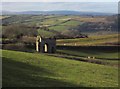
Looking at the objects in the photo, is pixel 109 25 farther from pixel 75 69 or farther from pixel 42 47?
pixel 75 69

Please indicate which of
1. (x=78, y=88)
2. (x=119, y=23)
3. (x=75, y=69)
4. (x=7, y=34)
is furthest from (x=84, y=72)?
(x=119, y=23)

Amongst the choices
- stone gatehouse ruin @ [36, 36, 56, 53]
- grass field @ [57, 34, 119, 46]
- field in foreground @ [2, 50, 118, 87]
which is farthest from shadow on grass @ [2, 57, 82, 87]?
Result: grass field @ [57, 34, 119, 46]

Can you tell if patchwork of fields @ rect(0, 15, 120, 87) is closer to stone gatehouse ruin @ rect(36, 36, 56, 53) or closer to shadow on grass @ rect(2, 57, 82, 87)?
shadow on grass @ rect(2, 57, 82, 87)

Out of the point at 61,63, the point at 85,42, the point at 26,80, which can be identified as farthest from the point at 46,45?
the point at 26,80

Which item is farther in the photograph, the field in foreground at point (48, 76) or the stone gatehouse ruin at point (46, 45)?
the stone gatehouse ruin at point (46, 45)

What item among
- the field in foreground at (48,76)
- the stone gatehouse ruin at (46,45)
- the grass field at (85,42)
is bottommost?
the grass field at (85,42)

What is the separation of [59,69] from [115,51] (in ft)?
135

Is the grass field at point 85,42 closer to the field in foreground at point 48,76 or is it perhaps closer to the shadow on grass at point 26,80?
the field in foreground at point 48,76

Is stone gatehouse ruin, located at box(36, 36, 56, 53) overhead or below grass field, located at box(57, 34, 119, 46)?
overhead

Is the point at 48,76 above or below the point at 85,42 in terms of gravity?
above

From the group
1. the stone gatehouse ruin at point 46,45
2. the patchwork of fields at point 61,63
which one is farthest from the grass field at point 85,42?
the stone gatehouse ruin at point 46,45

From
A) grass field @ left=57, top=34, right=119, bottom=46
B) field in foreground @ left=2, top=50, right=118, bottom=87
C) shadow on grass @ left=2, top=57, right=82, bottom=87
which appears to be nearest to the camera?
shadow on grass @ left=2, top=57, right=82, bottom=87

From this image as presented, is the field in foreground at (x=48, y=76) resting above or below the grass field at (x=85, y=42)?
above

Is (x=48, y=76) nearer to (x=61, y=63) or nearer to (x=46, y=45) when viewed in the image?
(x=61, y=63)
